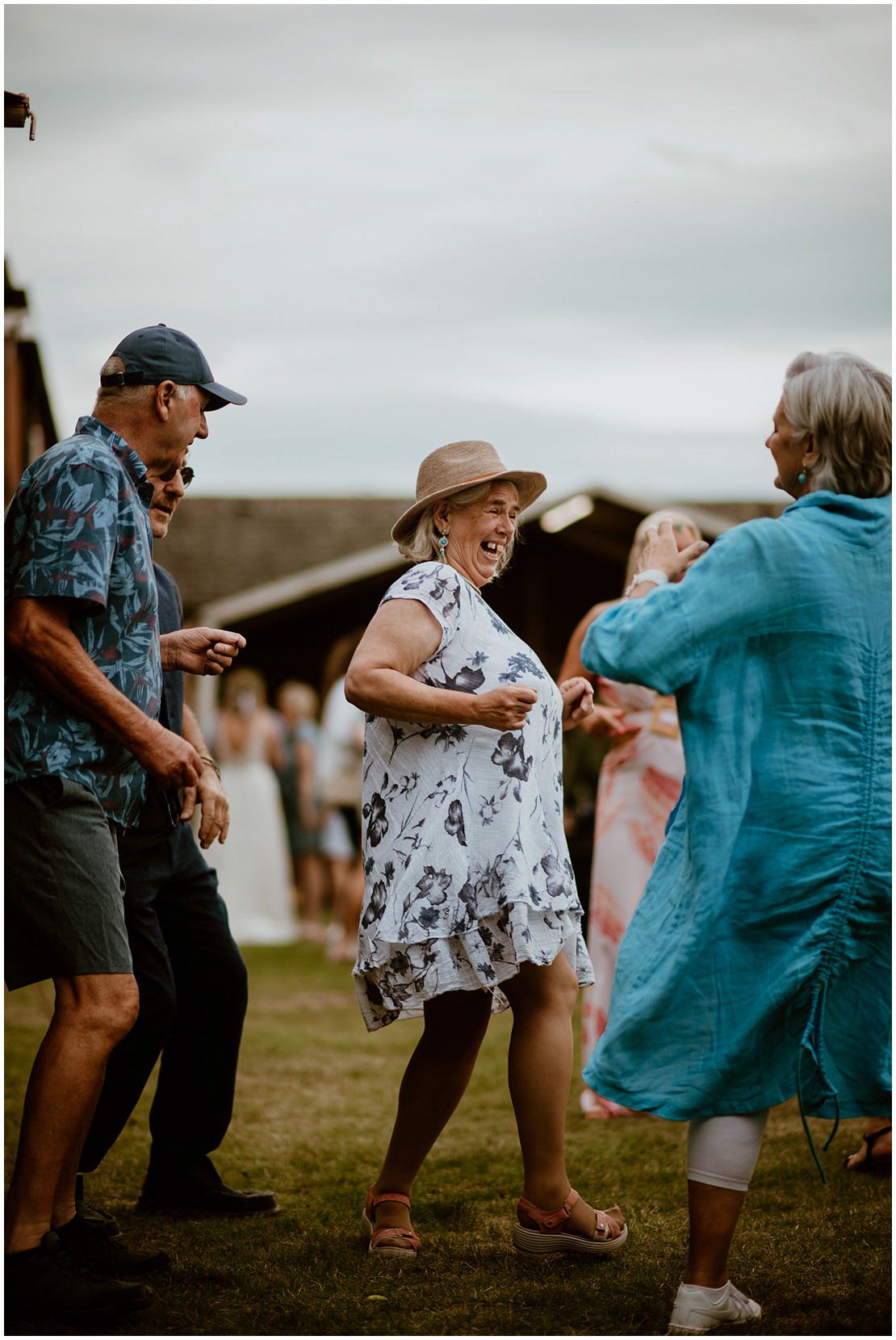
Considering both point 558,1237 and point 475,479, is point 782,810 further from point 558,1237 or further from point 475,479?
point 558,1237

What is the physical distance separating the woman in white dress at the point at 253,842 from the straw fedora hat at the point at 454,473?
9109 millimetres

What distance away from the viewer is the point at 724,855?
111 inches

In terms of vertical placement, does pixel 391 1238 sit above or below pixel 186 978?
below

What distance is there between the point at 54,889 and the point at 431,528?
1487 millimetres

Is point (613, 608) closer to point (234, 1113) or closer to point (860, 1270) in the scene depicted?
point (860, 1270)

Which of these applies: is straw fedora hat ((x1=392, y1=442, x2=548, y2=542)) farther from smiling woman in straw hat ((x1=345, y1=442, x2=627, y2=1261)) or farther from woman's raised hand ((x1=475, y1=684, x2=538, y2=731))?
woman's raised hand ((x1=475, y1=684, x2=538, y2=731))

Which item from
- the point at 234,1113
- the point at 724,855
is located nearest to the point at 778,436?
the point at 724,855

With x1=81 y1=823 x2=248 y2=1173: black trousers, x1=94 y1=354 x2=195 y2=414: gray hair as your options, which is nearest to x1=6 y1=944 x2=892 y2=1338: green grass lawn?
x1=81 y1=823 x2=248 y2=1173: black trousers

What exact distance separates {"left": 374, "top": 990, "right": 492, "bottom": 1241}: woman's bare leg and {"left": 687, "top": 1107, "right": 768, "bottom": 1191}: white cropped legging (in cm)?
83

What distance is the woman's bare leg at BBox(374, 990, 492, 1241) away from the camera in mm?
3539

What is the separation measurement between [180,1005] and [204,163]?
8.63ft

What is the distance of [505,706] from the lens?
3.16 m

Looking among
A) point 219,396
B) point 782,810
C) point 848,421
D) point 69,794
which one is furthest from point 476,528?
point 69,794

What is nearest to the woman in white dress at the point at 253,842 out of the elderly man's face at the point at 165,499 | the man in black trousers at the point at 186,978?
the man in black trousers at the point at 186,978
